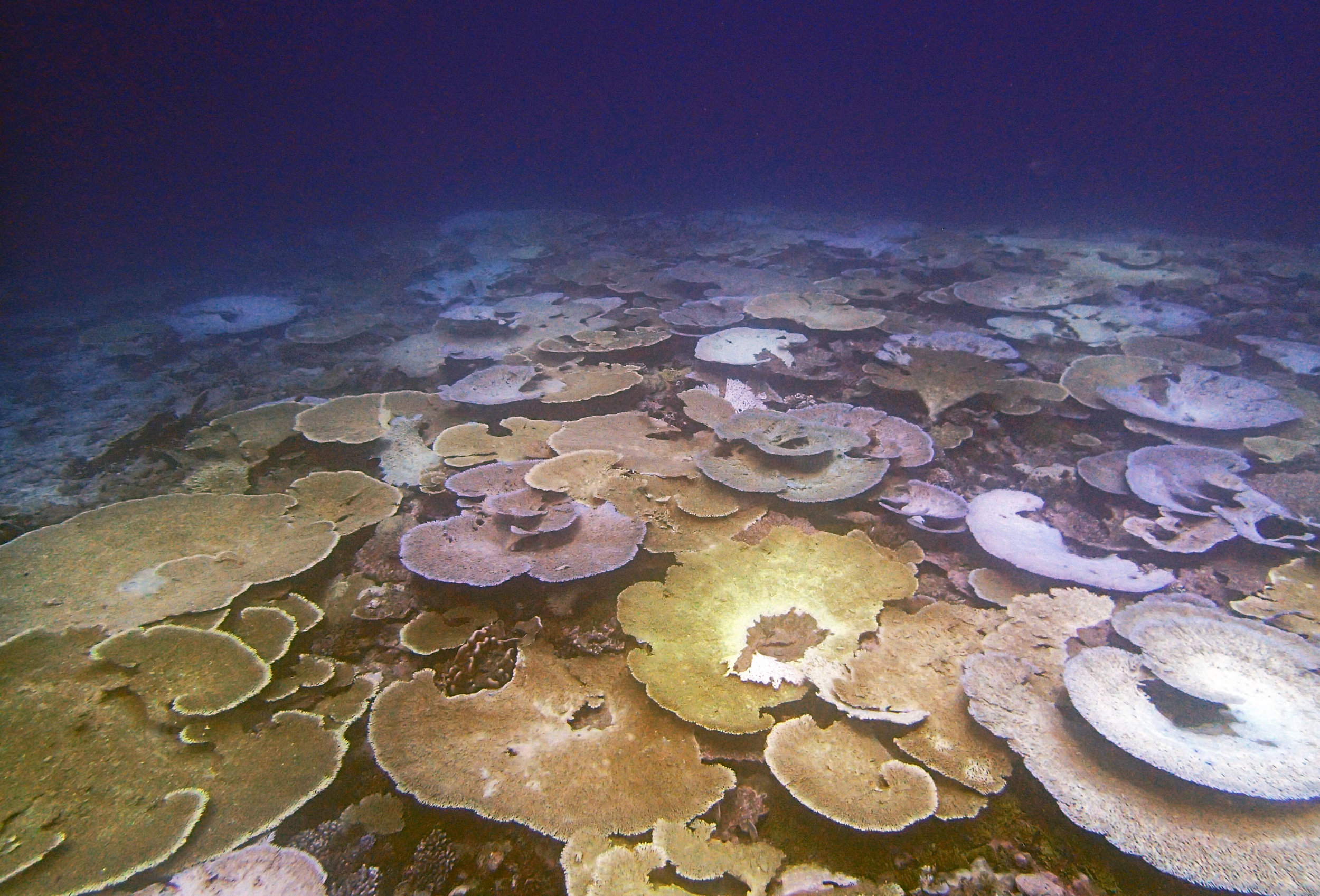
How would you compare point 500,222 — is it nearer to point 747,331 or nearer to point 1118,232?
point 747,331

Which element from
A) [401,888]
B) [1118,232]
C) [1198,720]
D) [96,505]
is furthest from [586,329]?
[1118,232]

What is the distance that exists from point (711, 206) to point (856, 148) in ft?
85.5

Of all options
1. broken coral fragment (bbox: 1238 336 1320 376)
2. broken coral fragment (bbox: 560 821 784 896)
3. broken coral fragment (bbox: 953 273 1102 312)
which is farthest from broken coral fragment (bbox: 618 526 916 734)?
broken coral fragment (bbox: 1238 336 1320 376)

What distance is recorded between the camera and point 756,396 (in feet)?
19.5

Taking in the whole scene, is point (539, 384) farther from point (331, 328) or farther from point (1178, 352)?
point (1178, 352)

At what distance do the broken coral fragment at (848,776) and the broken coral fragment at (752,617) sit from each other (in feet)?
0.53

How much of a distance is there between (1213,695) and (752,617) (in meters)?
2.22

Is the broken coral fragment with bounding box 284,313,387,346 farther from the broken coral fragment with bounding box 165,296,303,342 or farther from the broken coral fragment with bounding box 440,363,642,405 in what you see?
the broken coral fragment with bounding box 440,363,642,405

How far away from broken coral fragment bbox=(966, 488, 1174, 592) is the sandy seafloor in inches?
2.7

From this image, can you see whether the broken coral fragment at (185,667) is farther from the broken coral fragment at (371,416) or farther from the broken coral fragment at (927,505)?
the broken coral fragment at (927,505)

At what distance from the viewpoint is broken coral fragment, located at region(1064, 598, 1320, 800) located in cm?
228

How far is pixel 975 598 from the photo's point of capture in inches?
140

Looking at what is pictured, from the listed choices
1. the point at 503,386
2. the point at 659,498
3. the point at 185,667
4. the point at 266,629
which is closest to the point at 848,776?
the point at 659,498

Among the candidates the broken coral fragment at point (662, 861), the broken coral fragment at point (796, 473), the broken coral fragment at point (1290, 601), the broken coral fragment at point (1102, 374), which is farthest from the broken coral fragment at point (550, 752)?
the broken coral fragment at point (1102, 374)
